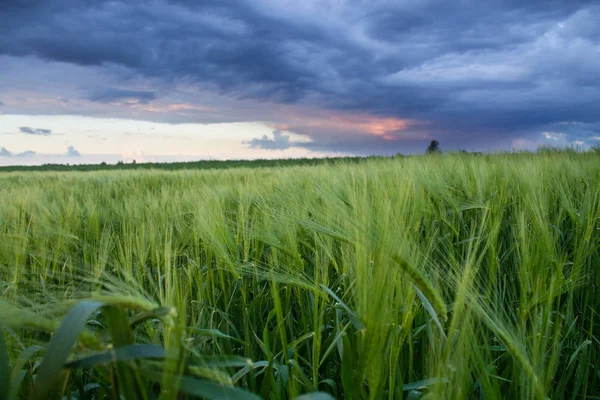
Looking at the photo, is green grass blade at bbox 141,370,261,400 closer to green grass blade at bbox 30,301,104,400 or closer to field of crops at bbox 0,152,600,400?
field of crops at bbox 0,152,600,400

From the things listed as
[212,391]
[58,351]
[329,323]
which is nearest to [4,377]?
[58,351]

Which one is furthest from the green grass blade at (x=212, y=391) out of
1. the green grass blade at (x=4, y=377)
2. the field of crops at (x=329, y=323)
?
the green grass blade at (x=4, y=377)

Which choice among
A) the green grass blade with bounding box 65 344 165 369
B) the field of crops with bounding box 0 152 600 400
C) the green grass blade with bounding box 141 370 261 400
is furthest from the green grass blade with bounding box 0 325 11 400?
the green grass blade with bounding box 141 370 261 400

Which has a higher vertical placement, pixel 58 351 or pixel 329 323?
pixel 58 351

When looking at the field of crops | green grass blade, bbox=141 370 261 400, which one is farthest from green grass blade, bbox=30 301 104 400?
green grass blade, bbox=141 370 261 400

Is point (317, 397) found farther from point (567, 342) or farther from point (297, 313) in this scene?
point (567, 342)

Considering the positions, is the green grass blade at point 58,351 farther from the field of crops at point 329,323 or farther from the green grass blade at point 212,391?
the green grass blade at point 212,391

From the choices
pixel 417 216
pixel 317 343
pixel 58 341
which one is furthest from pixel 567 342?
pixel 58 341

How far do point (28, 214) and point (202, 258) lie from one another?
1.53 meters

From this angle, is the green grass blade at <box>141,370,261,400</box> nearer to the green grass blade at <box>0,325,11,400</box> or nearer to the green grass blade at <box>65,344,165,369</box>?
the green grass blade at <box>65,344,165,369</box>

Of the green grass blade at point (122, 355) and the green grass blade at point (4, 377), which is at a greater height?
the green grass blade at point (122, 355)

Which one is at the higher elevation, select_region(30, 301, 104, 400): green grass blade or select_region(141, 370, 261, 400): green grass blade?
select_region(30, 301, 104, 400): green grass blade

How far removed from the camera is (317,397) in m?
0.46

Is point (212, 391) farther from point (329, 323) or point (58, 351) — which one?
point (329, 323)
